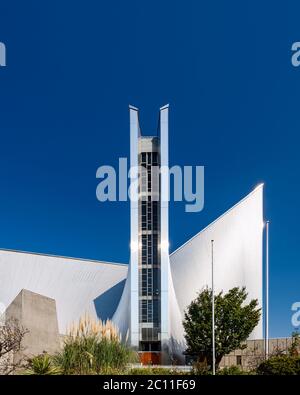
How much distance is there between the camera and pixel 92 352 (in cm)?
1310

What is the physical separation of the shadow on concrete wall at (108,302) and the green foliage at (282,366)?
2288cm

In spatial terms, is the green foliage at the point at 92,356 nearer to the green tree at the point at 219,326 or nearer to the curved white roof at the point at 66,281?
the green tree at the point at 219,326

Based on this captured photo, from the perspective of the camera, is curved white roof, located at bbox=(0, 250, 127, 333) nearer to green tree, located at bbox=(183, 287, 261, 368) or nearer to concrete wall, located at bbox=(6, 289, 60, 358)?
green tree, located at bbox=(183, 287, 261, 368)

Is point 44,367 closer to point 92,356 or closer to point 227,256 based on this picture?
point 92,356

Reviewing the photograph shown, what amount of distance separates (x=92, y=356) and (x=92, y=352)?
1.19 ft

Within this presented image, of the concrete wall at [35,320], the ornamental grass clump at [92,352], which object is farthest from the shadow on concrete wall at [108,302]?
the ornamental grass clump at [92,352]

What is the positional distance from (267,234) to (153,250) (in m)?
10.8

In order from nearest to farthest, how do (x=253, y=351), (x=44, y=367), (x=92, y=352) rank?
(x=44, y=367) < (x=92, y=352) < (x=253, y=351)

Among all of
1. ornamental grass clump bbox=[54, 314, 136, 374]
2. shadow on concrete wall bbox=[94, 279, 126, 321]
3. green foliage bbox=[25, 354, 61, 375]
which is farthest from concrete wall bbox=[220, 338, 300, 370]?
green foliage bbox=[25, 354, 61, 375]

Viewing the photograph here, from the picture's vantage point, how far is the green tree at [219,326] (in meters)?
25.8

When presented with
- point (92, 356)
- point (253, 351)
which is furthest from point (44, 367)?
point (253, 351)

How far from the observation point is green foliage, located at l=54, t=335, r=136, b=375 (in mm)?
12852
